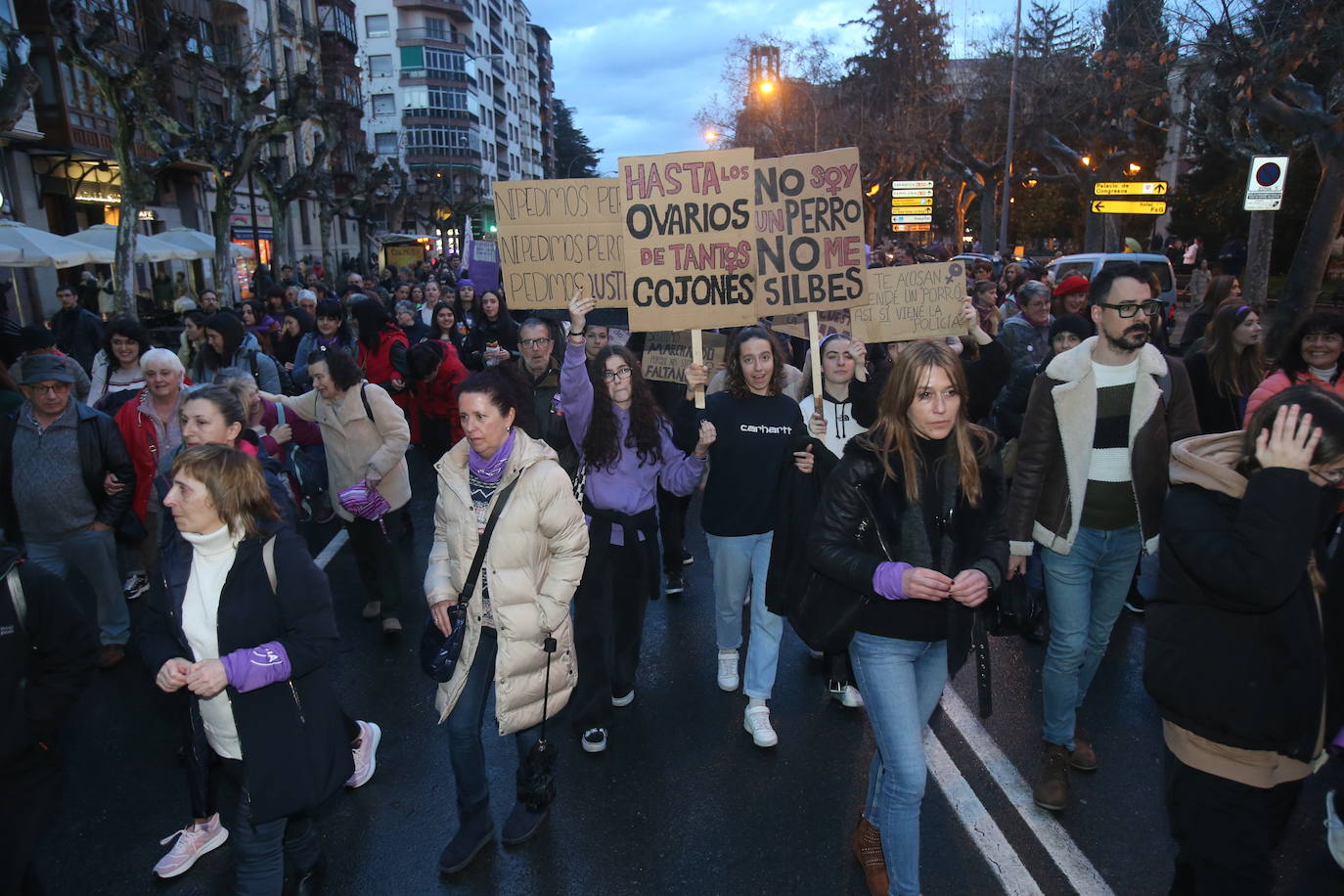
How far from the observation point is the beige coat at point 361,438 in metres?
5.35

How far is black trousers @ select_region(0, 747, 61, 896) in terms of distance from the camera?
2.56m

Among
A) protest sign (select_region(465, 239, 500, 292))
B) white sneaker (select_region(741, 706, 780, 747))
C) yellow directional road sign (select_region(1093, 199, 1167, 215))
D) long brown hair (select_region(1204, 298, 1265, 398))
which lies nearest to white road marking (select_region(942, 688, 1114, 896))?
white sneaker (select_region(741, 706, 780, 747))

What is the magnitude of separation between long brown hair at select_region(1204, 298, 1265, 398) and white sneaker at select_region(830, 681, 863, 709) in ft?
11.3

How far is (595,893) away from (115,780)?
2.52 meters

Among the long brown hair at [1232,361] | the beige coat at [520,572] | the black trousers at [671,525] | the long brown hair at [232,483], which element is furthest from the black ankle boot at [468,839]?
the long brown hair at [1232,361]

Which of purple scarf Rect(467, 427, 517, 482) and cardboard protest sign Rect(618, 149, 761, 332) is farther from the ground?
cardboard protest sign Rect(618, 149, 761, 332)

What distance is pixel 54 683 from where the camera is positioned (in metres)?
2.63

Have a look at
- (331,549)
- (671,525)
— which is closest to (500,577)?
(671,525)

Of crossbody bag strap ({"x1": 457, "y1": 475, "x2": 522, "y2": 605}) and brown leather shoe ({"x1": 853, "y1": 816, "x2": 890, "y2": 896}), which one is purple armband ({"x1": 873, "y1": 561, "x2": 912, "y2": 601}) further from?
crossbody bag strap ({"x1": 457, "y1": 475, "x2": 522, "y2": 605})

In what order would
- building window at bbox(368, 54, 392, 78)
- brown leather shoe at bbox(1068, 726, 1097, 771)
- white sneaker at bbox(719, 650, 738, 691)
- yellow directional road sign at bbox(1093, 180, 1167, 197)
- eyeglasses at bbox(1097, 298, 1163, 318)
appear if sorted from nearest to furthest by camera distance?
eyeglasses at bbox(1097, 298, 1163, 318) < brown leather shoe at bbox(1068, 726, 1097, 771) < white sneaker at bbox(719, 650, 738, 691) < yellow directional road sign at bbox(1093, 180, 1167, 197) < building window at bbox(368, 54, 392, 78)

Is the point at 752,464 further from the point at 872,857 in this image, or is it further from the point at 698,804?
the point at 872,857

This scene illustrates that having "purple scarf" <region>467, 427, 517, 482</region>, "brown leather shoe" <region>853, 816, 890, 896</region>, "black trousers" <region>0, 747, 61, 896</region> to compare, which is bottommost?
"brown leather shoe" <region>853, 816, 890, 896</region>

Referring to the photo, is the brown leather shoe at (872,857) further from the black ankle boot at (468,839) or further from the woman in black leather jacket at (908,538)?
the black ankle boot at (468,839)

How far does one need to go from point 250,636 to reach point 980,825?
291 cm
